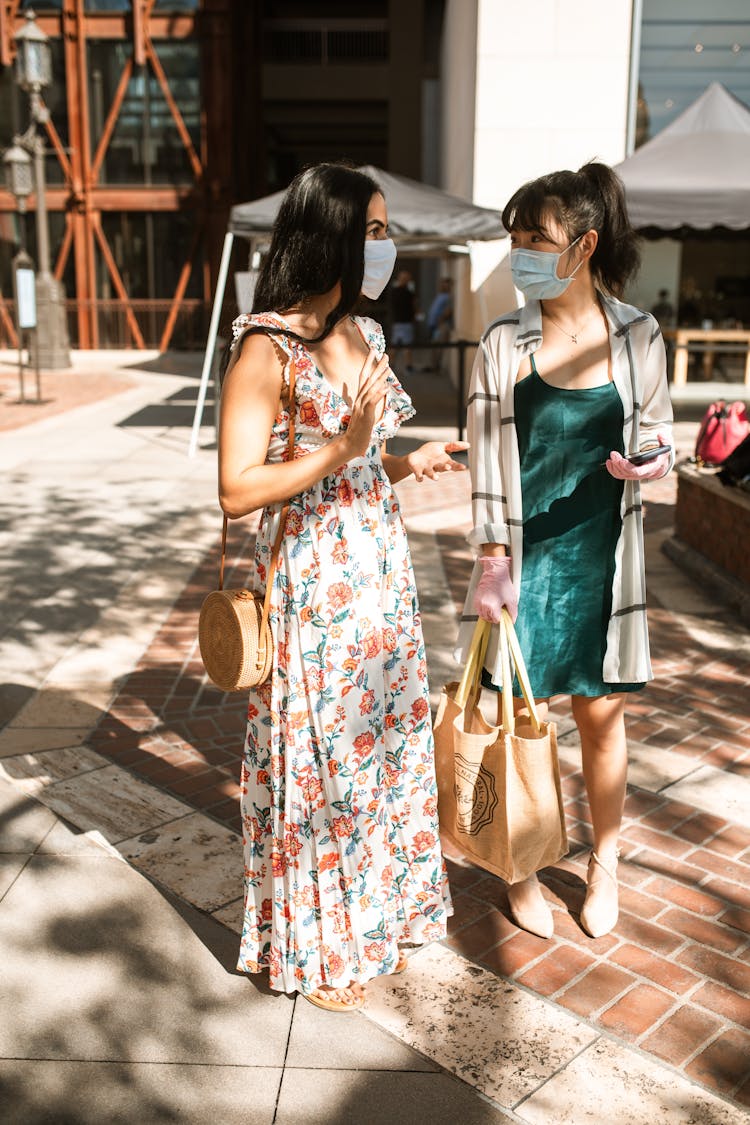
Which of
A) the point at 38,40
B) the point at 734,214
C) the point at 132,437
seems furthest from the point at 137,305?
the point at 734,214

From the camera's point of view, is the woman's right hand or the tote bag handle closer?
the woman's right hand

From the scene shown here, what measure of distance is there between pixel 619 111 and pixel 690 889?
40.9 feet

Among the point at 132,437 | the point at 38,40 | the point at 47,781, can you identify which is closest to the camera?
the point at 47,781

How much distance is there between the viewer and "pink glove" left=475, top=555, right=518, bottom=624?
278cm

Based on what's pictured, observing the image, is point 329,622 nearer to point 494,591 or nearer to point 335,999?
point 494,591

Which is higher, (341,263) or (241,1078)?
(341,263)

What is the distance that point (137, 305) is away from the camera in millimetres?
26469

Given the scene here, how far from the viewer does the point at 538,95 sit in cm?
1360

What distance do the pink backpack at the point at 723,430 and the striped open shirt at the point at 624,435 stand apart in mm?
4246

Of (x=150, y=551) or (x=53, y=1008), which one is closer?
(x=53, y=1008)

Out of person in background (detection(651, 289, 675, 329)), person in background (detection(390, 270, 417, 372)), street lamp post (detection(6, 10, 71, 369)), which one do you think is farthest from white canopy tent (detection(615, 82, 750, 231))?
street lamp post (detection(6, 10, 71, 369))

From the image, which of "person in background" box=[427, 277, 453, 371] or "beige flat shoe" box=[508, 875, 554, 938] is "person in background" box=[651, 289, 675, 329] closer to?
"person in background" box=[427, 277, 453, 371]

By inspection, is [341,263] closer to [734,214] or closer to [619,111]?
[734,214]

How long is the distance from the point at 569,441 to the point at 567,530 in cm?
24
